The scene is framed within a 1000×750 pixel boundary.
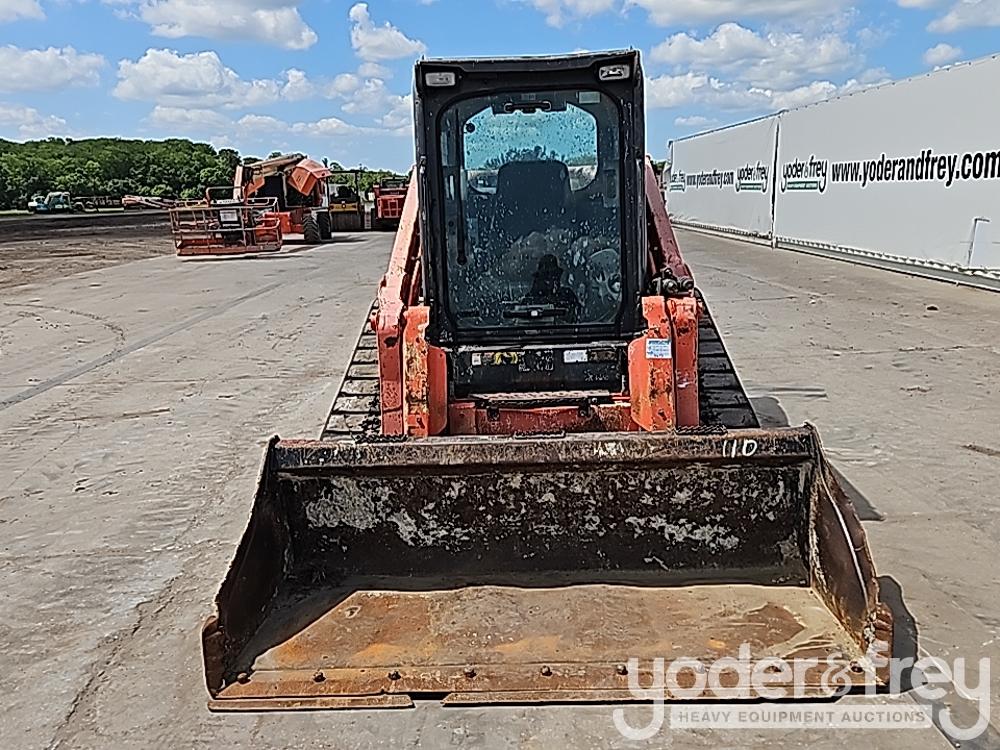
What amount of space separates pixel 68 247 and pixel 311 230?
25.1 ft

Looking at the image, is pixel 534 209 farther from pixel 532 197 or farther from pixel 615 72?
pixel 615 72

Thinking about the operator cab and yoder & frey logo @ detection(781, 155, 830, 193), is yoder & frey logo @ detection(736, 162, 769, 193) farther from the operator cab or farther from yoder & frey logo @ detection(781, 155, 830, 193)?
the operator cab

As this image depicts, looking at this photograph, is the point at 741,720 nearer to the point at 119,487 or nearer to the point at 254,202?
the point at 119,487

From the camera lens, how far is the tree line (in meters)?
74.4

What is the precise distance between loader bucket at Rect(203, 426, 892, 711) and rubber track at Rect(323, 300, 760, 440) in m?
1.10

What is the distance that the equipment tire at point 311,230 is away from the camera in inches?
1184

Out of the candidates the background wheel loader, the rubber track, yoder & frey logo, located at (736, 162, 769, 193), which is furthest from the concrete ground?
yoder & frey logo, located at (736, 162, 769, 193)

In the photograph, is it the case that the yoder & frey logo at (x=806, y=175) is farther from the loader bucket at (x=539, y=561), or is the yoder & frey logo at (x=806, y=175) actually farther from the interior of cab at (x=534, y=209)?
the loader bucket at (x=539, y=561)

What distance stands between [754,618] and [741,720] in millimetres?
633

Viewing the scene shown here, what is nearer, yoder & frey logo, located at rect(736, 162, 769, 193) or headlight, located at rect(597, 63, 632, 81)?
headlight, located at rect(597, 63, 632, 81)

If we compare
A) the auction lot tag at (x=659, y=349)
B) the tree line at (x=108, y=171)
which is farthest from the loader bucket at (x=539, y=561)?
the tree line at (x=108, y=171)

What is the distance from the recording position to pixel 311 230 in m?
30.1

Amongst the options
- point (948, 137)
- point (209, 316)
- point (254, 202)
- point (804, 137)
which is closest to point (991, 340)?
point (948, 137)

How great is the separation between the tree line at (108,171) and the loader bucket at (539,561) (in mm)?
67496
